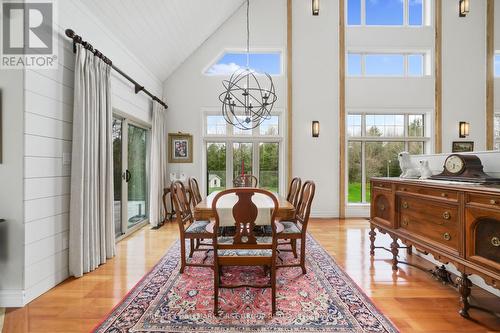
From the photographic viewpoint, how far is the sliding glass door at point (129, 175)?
3.93 metres

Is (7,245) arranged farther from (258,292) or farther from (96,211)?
(258,292)

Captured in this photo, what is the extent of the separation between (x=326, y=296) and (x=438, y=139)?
5232 millimetres

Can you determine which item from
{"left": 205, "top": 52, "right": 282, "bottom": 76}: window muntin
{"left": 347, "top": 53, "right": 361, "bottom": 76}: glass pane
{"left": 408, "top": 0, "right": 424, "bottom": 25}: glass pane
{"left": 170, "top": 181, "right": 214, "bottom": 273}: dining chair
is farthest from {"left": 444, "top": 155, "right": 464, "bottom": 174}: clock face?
{"left": 408, "top": 0, "right": 424, "bottom": 25}: glass pane

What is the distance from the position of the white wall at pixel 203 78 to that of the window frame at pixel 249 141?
101 millimetres

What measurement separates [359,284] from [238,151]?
387 cm

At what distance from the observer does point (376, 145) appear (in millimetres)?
5809

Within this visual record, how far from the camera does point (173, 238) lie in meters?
4.01

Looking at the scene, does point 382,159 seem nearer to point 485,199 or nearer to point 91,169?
point 485,199

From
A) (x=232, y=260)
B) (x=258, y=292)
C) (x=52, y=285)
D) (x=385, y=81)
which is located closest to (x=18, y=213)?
(x=52, y=285)

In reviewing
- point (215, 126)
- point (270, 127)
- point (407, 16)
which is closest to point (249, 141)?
point (270, 127)

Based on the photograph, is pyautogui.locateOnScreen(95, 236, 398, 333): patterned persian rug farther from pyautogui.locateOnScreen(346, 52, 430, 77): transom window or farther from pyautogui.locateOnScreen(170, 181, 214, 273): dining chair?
pyautogui.locateOnScreen(346, 52, 430, 77): transom window

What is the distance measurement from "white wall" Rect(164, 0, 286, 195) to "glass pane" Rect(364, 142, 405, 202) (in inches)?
91.7

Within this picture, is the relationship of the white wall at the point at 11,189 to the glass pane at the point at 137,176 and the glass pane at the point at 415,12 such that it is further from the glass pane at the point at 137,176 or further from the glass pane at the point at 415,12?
the glass pane at the point at 415,12

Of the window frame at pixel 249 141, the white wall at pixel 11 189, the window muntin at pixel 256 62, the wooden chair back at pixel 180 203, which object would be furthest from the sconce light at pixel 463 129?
the white wall at pixel 11 189
